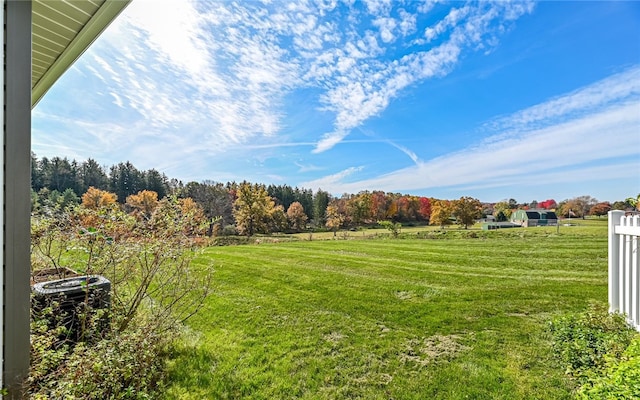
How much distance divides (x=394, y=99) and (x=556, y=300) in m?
6.52

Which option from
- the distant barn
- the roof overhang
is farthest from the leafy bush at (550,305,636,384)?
the distant barn

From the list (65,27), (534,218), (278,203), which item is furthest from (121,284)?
(278,203)

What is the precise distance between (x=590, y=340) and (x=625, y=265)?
2.98ft

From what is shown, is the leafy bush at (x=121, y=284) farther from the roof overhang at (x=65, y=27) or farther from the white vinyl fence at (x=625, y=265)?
the white vinyl fence at (x=625, y=265)

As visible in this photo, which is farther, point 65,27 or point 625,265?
point 625,265

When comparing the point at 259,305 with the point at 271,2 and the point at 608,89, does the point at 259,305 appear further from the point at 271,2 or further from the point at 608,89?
the point at 608,89

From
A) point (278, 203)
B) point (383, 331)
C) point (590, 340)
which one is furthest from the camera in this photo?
point (278, 203)

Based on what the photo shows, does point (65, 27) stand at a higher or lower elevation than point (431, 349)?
higher

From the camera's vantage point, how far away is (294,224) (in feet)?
61.4

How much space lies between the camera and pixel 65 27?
72.1 inches

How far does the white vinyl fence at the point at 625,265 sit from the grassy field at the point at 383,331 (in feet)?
2.45

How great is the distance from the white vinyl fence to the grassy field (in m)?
0.75

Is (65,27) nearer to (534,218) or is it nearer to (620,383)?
(620,383)

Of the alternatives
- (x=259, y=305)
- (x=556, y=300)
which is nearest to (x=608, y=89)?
(x=556, y=300)
